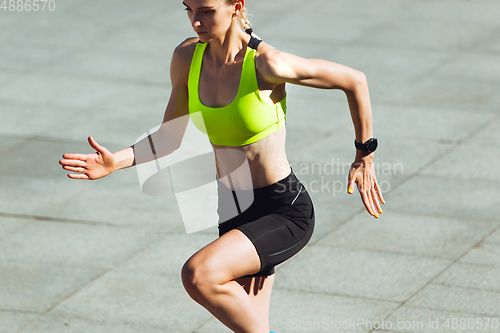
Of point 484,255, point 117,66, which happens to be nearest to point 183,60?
point 484,255

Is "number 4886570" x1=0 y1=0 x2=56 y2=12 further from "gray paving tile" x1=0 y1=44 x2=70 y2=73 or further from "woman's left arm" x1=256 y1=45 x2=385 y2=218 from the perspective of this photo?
"woman's left arm" x1=256 y1=45 x2=385 y2=218

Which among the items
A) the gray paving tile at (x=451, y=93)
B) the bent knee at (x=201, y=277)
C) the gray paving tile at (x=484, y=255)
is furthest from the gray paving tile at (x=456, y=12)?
the bent knee at (x=201, y=277)

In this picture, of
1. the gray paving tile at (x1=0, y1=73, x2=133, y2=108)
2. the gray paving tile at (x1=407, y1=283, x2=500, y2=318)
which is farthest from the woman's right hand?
the gray paving tile at (x1=0, y1=73, x2=133, y2=108)

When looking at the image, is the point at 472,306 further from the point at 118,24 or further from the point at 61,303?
the point at 118,24

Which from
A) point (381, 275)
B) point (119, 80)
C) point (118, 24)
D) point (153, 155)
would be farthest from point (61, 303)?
point (118, 24)

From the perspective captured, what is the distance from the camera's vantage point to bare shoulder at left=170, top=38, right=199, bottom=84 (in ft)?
13.7

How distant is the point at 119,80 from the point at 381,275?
19.1 feet

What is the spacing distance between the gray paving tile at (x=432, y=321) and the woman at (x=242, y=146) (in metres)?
1.25

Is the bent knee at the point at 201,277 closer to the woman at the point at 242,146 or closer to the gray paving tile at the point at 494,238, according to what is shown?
the woman at the point at 242,146

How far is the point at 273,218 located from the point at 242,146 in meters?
0.43

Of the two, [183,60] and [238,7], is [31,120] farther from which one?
[238,7]

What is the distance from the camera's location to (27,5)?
47.0ft

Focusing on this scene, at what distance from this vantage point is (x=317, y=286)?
5.68 metres

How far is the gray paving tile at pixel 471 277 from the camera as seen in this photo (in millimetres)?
5586
